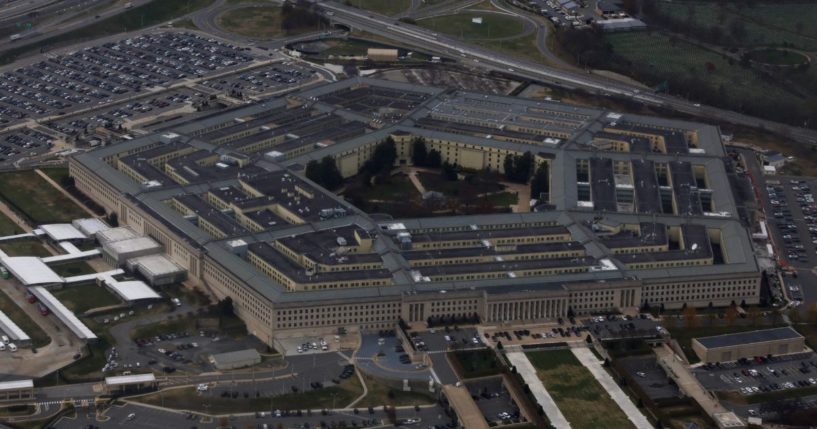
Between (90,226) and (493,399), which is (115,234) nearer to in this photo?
(90,226)

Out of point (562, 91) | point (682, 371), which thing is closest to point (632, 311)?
point (682, 371)

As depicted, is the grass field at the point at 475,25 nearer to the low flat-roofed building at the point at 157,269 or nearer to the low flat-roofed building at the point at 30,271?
the low flat-roofed building at the point at 157,269

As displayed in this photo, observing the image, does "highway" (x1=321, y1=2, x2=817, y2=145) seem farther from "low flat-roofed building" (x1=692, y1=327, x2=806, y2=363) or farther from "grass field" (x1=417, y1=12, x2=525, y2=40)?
"low flat-roofed building" (x1=692, y1=327, x2=806, y2=363)

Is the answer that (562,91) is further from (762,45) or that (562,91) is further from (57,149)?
(57,149)

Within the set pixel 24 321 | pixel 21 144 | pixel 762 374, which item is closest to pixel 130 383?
pixel 24 321

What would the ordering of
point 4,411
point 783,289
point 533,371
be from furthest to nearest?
point 783,289 → point 533,371 → point 4,411

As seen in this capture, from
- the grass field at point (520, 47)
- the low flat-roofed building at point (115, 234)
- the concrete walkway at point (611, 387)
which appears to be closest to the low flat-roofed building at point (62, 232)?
the low flat-roofed building at point (115, 234)
